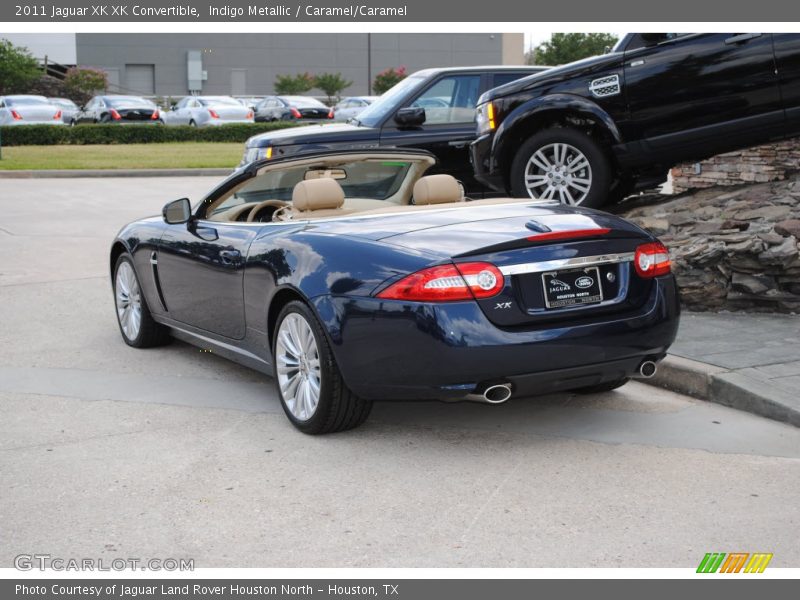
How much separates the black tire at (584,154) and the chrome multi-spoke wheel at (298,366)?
13.4 ft

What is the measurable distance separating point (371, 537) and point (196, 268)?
2924mm

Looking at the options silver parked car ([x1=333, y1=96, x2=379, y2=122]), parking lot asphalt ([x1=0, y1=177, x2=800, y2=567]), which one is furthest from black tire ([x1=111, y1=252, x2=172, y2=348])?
silver parked car ([x1=333, y1=96, x2=379, y2=122])

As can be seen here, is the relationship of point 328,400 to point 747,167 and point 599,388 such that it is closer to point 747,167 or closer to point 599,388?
point 599,388

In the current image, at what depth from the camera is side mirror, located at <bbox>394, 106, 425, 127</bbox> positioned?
12070mm

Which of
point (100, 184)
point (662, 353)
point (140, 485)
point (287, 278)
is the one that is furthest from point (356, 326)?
point (100, 184)

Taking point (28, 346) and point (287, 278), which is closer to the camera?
point (287, 278)

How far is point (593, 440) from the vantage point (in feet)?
18.3

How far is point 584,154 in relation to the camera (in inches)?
365

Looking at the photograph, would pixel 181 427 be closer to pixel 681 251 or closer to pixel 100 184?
pixel 681 251

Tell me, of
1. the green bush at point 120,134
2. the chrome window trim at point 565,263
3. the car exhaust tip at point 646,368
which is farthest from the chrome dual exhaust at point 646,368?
the green bush at point 120,134

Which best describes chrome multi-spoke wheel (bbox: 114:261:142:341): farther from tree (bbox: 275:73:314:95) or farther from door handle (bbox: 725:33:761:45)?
tree (bbox: 275:73:314:95)

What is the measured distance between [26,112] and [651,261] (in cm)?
3299

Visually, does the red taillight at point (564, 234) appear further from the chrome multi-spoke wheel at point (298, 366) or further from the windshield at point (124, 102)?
the windshield at point (124, 102)

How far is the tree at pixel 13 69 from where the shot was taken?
51.8 metres
